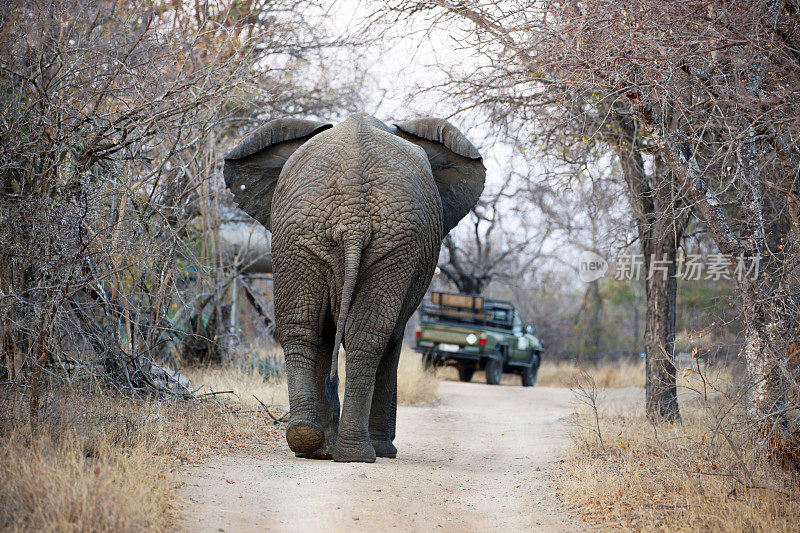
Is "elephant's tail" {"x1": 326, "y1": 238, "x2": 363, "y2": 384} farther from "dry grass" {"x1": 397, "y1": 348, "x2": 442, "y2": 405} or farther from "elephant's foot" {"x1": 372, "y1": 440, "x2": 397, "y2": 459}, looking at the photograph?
"dry grass" {"x1": 397, "y1": 348, "x2": 442, "y2": 405}

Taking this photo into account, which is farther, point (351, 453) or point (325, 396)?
point (325, 396)

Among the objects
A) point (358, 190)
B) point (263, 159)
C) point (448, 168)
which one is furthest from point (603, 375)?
point (358, 190)

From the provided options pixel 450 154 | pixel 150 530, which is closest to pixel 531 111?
pixel 450 154

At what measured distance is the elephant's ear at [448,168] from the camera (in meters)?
8.09

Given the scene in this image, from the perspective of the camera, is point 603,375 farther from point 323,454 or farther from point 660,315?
point 323,454

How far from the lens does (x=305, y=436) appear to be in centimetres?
703

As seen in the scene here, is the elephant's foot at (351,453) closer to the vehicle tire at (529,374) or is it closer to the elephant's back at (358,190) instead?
the elephant's back at (358,190)

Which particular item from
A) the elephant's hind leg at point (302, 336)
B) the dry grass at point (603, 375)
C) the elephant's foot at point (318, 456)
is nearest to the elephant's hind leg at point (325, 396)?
the elephant's foot at point (318, 456)

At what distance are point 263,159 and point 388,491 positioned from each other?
3450mm

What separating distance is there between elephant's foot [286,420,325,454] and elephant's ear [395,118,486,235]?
2.21 metres

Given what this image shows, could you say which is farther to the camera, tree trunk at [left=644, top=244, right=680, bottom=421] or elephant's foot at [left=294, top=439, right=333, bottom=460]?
tree trunk at [left=644, top=244, right=680, bottom=421]

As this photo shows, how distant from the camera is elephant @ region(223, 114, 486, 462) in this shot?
684 cm

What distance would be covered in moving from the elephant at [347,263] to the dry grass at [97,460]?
1014 mm

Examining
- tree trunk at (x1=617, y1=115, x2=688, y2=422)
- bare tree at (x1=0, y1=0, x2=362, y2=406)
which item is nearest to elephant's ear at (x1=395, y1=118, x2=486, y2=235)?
bare tree at (x1=0, y1=0, x2=362, y2=406)
